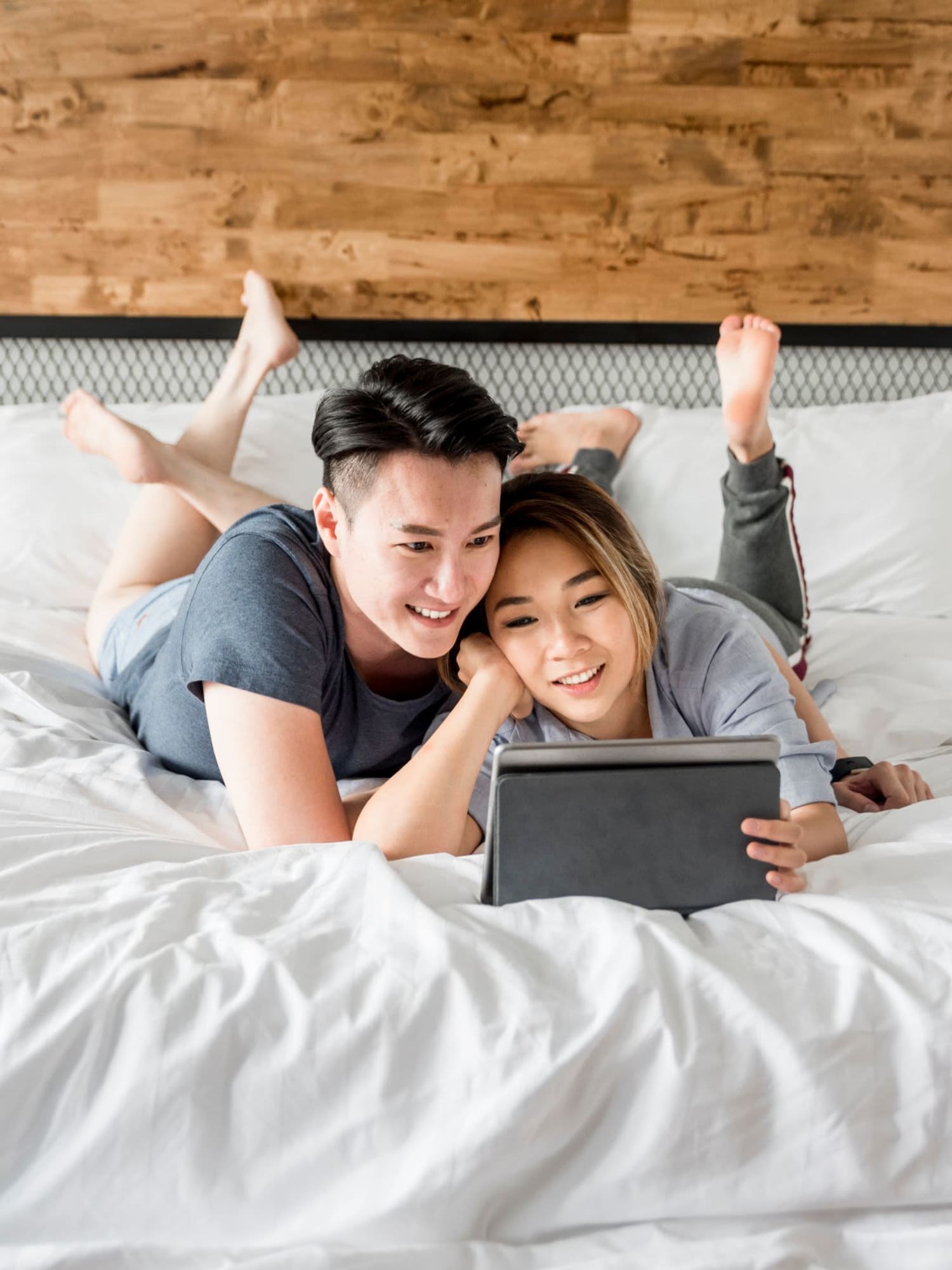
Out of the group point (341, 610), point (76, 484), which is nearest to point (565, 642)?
point (341, 610)

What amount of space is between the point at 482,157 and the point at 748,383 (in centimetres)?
93

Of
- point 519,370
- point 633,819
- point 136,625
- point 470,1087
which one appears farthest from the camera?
point 519,370

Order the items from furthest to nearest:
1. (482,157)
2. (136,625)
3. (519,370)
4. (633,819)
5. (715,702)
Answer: (519,370), (482,157), (136,625), (715,702), (633,819)

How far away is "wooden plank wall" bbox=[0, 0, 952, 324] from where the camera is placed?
7.20 ft

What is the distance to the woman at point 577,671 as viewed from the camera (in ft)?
3.65

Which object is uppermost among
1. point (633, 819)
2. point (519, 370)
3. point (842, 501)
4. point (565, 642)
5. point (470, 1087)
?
point (519, 370)

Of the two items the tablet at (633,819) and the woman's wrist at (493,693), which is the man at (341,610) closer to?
the woman's wrist at (493,693)

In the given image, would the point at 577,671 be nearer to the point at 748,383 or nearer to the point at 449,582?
the point at 449,582

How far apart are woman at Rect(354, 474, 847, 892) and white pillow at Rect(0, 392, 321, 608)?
37.3 inches

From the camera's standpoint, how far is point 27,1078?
719 millimetres

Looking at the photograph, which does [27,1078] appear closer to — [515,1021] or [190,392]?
[515,1021]

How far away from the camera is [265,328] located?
216cm

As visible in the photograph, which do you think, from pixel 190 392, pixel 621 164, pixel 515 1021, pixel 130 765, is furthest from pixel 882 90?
pixel 515 1021

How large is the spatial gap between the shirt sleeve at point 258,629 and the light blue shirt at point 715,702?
9.2 inches
